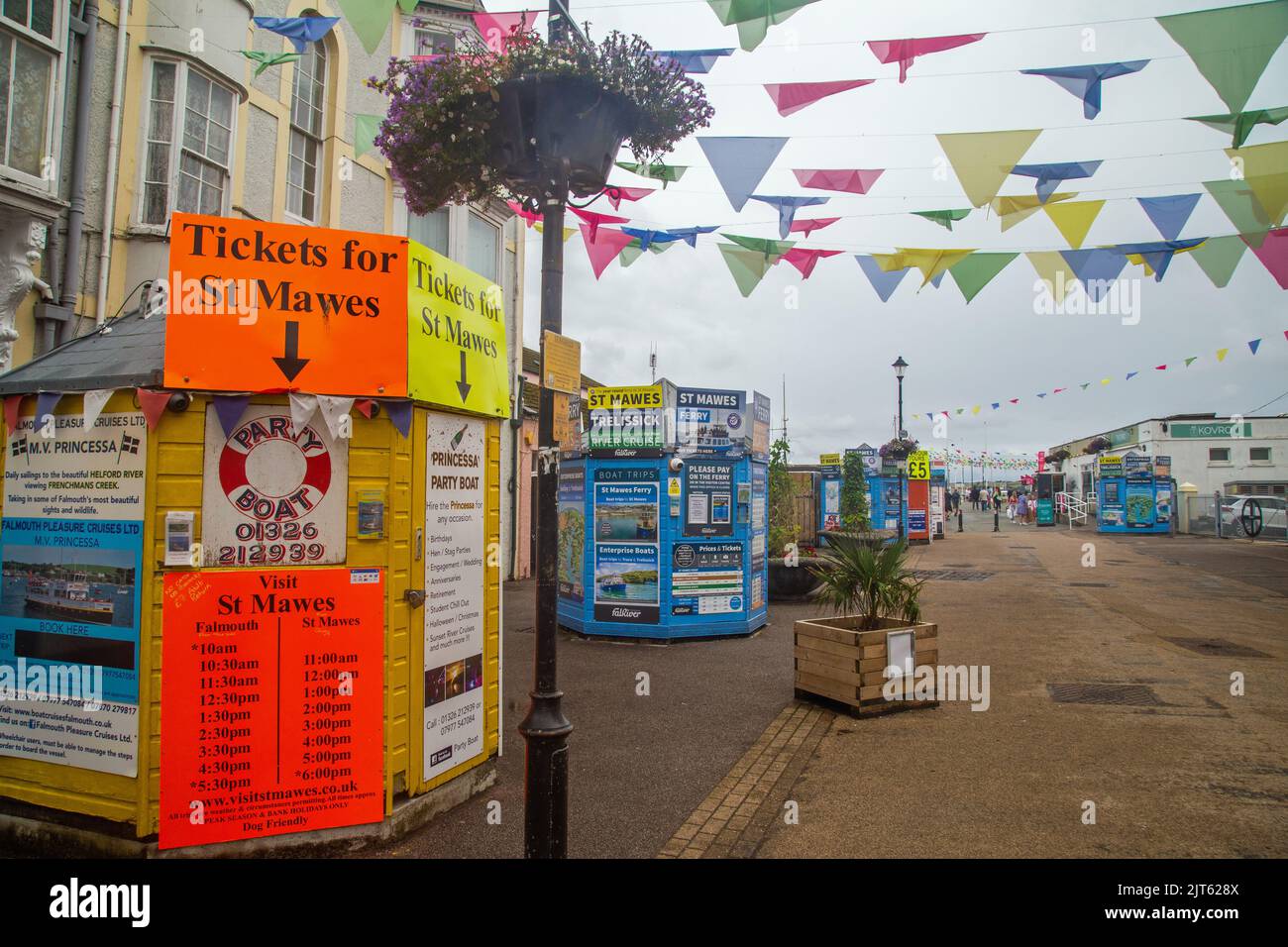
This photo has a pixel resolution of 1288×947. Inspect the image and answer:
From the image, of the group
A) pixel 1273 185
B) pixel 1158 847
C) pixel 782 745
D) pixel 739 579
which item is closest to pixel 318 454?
pixel 782 745

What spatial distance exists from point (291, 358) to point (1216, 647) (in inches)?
456

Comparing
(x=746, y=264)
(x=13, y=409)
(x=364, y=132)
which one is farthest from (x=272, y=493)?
(x=746, y=264)

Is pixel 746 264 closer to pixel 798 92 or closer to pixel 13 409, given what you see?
pixel 798 92

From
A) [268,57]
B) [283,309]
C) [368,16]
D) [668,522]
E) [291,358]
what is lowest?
[668,522]

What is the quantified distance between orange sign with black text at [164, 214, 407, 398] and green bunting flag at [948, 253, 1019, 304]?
24.4 feet

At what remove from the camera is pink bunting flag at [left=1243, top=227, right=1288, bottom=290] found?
863cm

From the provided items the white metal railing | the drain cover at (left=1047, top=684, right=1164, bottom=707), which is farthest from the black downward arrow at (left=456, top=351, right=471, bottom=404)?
the white metal railing

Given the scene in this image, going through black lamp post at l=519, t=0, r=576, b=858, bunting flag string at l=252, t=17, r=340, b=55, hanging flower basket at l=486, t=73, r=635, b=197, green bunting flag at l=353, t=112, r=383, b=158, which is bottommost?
black lamp post at l=519, t=0, r=576, b=858

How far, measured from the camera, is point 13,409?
473cm

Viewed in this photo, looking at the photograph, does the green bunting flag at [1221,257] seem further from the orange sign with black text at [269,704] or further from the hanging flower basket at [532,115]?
the orange sign with black text at [269,704]

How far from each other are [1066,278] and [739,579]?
19.3ft

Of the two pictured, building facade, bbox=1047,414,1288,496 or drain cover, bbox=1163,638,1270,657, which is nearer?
drain cover, bbox=1163,638,1270,657

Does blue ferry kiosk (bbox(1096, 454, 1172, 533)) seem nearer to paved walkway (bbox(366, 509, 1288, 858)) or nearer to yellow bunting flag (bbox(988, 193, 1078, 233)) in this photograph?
paved walkway (bbox(366, 509, 1288, 858))

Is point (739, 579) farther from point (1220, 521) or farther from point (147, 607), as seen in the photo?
point (1220, 521)
